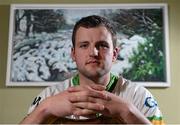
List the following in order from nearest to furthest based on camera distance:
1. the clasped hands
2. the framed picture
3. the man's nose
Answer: the clasped hands → the man's nose → the framed picture

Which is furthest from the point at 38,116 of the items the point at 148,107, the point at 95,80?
the point at 148,107

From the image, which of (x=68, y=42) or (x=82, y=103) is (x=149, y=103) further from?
(x=68, y=42)

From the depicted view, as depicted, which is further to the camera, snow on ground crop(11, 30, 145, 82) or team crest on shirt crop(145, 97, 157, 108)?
snow on ground crop(11, 30, 145, 82)

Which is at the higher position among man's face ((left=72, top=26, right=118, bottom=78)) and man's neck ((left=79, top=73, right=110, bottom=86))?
man's face ((left=72, top=26, right=118, bottom=78))

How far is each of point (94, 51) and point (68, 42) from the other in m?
0.75

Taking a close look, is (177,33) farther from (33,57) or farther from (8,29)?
(8,29)

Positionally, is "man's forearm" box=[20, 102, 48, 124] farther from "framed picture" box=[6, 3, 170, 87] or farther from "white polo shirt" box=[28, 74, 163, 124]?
"framed picture" box=[6, 3, 170, 87]

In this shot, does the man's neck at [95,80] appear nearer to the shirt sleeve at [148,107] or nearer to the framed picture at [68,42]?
the shirt sleeve at [148,107]

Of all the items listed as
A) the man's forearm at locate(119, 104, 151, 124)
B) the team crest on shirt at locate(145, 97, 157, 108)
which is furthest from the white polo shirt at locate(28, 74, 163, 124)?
the man's forearm at locate(119, 104, 151, 124)

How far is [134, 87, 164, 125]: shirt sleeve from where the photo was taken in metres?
0.85

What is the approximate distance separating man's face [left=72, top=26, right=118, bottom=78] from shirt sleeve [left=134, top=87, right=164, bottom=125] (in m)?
0.13

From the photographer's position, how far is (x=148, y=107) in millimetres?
878

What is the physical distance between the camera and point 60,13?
5.34 feet

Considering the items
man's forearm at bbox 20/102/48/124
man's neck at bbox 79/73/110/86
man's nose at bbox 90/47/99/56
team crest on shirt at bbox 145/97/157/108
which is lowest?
man's forearm at bbox 20/102/48/124
